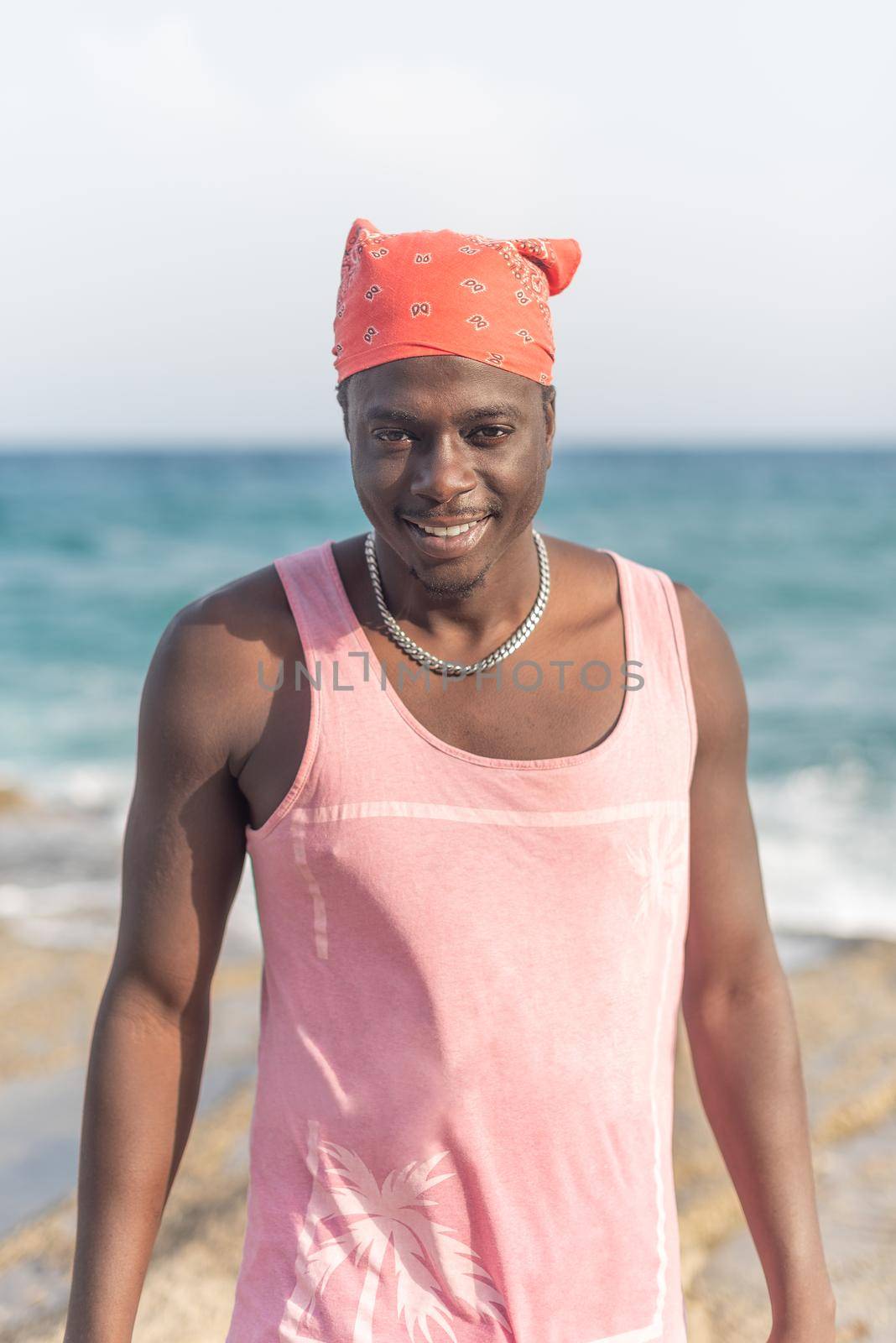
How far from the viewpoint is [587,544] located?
2486 cm

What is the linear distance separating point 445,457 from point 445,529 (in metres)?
0.09

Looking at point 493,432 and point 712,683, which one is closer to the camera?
point 493,432

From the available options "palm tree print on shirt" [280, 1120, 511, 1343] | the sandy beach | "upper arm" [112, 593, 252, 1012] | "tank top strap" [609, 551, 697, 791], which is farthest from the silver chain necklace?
the sandy beach

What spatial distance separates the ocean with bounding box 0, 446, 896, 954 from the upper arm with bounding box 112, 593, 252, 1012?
3.99 metres

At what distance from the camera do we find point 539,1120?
1.59 meters

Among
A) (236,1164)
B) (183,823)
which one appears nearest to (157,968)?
(183,823)

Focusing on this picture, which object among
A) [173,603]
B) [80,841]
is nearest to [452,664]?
[80,841]

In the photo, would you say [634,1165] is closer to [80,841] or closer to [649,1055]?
[649,1055]

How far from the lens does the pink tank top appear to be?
156cm

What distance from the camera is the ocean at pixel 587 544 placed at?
280 inches

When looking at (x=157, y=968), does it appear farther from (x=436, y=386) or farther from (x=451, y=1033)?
(x=436, y=386)

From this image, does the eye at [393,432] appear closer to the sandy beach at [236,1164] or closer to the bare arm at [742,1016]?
the bare arm at [742,1016]

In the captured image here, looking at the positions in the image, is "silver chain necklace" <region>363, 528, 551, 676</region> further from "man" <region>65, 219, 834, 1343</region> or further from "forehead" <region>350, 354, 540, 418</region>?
"forehead" <region>350, 354, 540, 418</region>

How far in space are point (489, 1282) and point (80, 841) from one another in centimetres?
629
